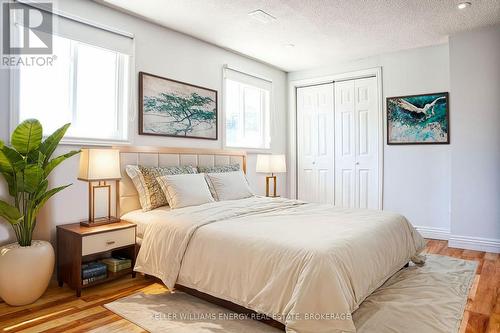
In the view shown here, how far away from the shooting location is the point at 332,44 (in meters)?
4.32

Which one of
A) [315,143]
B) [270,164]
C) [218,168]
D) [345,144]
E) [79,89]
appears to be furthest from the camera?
[315,143]

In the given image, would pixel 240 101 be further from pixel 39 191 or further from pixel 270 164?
pixel 39 191

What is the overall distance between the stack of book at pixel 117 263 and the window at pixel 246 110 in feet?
7.09

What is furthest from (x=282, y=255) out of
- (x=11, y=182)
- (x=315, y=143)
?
(x=315, y=143)

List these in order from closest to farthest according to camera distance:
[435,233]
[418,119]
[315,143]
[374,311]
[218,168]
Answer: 1. [374,311]
2. [218,168]
3. [435,233]
4. [418,119]
5. [315,143]

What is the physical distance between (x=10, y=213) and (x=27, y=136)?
1.80 ft

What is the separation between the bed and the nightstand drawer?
7.1 inches

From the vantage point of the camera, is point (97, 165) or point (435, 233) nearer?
point (97, 165)

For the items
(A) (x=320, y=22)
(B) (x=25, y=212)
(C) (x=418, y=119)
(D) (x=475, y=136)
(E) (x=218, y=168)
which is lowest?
(B) (x=25, y=212)

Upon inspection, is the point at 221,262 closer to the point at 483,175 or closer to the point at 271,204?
the point at 271,204

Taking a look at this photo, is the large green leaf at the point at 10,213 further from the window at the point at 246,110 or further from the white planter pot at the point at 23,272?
the window at the point at 246,110

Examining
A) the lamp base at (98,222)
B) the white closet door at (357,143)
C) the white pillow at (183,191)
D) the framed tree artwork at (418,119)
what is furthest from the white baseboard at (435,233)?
the lamp base at (98,222)

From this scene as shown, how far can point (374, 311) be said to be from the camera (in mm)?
2217

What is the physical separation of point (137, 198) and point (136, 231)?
20.1 inches
